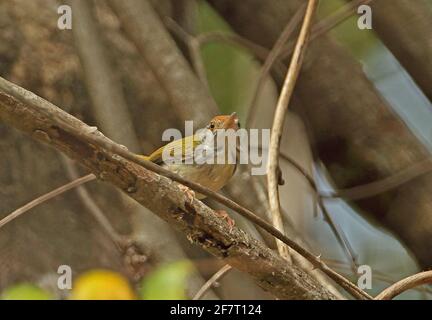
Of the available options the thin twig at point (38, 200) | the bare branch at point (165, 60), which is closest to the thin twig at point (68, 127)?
the thin twig at point (38, 200)

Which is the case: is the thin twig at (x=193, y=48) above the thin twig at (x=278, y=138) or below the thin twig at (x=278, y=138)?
above

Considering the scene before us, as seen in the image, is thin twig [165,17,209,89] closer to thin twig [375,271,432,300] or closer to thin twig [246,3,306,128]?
thin twig [246,3,306,128]

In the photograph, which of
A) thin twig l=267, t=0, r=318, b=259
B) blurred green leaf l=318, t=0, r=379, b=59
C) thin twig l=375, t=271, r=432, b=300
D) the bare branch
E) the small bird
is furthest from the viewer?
blurred green leaf l=318, t=0, r=379, b=59

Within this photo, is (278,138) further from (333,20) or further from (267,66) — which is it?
(333,20)

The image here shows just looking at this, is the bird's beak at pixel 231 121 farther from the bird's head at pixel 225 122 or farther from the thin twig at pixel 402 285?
the thin twig at pixel 402 285

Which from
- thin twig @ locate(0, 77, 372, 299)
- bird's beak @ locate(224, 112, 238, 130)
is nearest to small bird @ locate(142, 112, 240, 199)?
bird's beak @ locate(224, 112, 238, 130)

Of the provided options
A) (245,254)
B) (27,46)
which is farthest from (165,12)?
(245,254)

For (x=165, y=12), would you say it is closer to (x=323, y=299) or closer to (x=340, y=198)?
(x=340, y=198)
